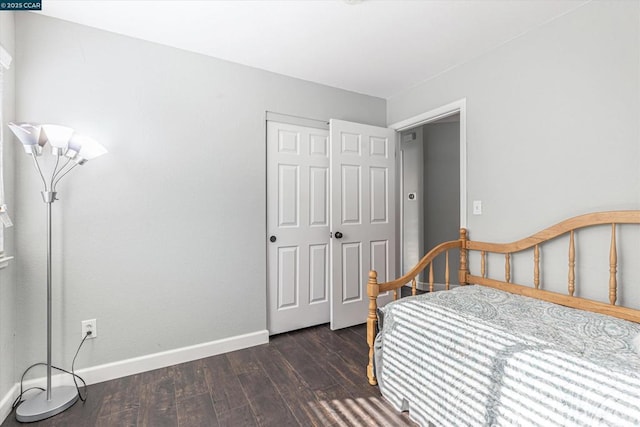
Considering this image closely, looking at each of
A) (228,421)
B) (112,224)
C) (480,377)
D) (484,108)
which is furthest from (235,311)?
(484,108)

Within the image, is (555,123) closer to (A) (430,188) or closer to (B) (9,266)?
(A) (430,188)

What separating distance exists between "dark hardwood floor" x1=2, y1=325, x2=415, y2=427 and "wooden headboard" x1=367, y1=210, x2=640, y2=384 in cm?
27

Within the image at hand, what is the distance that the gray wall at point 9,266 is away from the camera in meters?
1.62

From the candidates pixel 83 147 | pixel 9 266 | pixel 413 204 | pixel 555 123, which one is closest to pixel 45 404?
pixel 9 266

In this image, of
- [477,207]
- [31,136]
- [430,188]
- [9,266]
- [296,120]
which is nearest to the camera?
[31,136]

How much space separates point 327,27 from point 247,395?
2374 mm

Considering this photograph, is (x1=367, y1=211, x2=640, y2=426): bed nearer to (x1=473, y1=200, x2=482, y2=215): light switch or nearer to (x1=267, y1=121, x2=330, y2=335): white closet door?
(x1=473, y1=200, x2=482, y2=215): light switch

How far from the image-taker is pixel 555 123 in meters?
1.88

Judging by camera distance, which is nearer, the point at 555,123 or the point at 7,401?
the point at 7,401

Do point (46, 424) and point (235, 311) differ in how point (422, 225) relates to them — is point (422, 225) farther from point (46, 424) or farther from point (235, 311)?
point (46, 424)

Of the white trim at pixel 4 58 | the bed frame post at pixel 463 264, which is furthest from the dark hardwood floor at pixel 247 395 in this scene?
the white trim at pixel 4 58

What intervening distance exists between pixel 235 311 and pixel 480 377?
5.86 ft

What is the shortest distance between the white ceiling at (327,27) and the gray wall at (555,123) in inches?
6.6

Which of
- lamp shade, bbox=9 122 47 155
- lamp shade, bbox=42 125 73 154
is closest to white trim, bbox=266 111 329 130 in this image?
lamp shade, bbox=42 125 73 154
